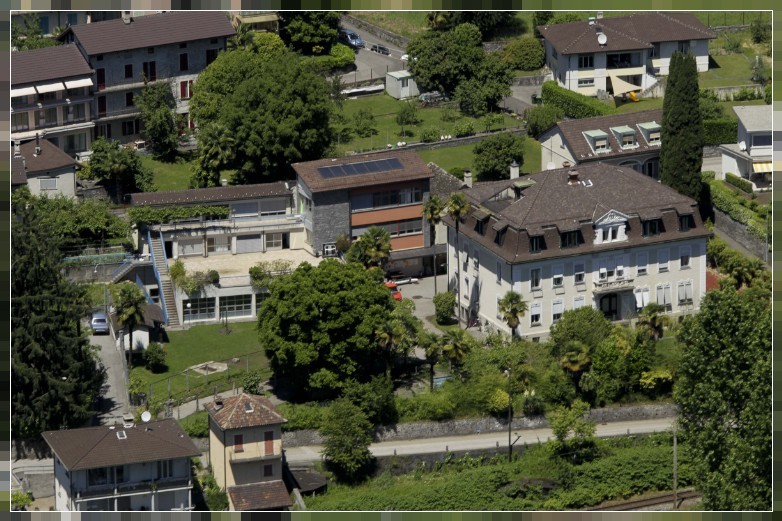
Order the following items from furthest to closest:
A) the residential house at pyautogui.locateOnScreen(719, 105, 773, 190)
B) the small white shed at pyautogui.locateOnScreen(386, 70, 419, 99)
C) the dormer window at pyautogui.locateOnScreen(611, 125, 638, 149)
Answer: the small white shed at pyautogui.locateOnScreen(386, 70, 419, 99) < the residential house at pyautogui.locateOnScreen(719, 105, 773, 190) < the dormer window at pyautogui.locateOnScreen(611, 125, 638, 149)

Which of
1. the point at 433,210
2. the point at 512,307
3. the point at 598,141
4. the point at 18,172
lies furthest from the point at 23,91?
the point at 512,307

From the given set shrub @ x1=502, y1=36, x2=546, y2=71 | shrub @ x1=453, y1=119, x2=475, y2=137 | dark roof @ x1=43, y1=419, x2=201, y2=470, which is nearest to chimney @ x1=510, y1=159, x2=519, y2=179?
shrub @ x1=453, y1=119, x2=475, y2=137

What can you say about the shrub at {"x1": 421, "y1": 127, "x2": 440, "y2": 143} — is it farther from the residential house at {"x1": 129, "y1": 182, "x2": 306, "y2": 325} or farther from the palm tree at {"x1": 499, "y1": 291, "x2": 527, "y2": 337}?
the palm tree at {"x1": 499, "y1": 291, "x2": 527, "y2": 337}

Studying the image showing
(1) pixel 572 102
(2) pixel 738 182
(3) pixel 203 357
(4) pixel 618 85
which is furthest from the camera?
(4) pixel 618 85

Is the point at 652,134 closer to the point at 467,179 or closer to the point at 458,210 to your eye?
the point at 467,179

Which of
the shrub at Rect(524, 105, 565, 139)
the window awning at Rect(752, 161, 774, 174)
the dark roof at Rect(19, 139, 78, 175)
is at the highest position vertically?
the shrub at Rect(524, 105, 565, 139)

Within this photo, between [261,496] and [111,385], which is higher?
[111,385]

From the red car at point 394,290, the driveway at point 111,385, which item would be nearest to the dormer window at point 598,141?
the red car at point 394,290
